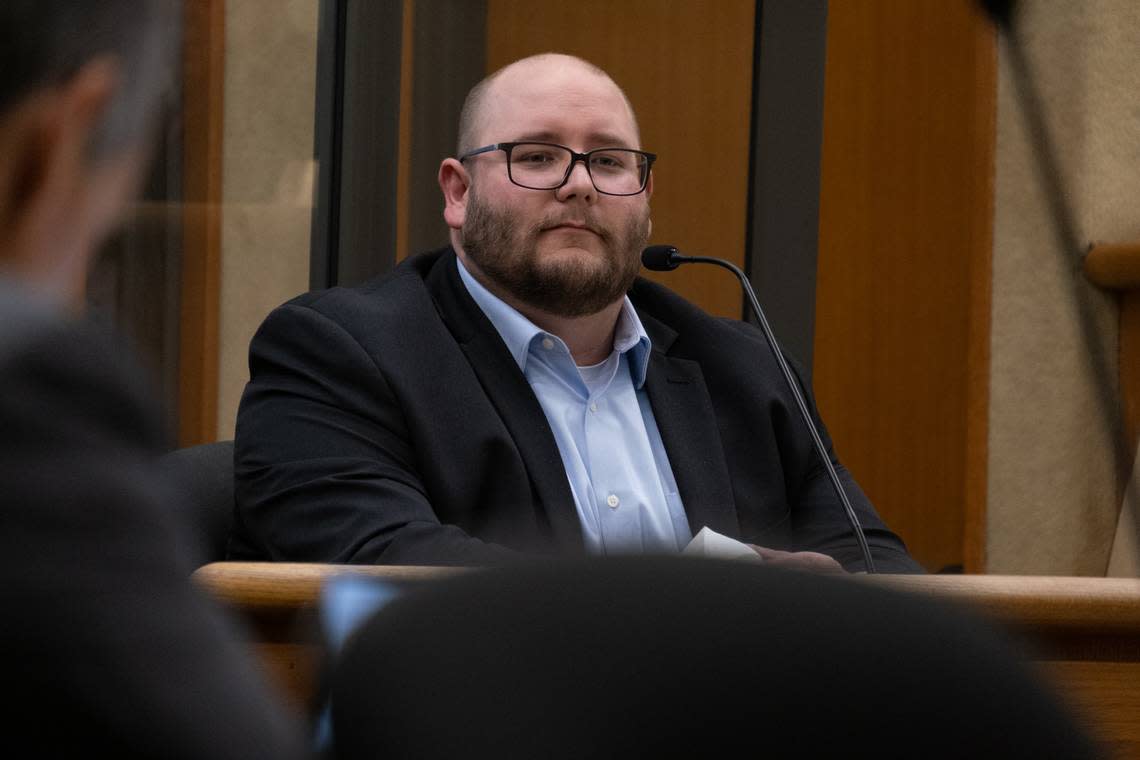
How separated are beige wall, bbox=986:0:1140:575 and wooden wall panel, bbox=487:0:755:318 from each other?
701 mm

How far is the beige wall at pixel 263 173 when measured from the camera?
371 centimetres

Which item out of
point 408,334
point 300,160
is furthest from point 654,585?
point 300,160

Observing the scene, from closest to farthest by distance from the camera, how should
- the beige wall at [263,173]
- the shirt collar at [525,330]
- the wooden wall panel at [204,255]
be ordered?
the shirt collar at [525,330]
the wooden wall panel at [204,255]
the beige wall at [263,173]

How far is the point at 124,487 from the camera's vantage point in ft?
1.67

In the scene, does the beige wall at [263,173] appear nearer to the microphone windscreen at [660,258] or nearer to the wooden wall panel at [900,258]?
the wooden wall panel at [900,258]

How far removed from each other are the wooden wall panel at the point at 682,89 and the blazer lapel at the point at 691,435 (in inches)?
63.3

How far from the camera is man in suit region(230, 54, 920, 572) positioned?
192cm

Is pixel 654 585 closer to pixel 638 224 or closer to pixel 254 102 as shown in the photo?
pixel 638 224

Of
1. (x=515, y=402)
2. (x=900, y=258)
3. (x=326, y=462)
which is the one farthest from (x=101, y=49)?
(x=900, y=258)

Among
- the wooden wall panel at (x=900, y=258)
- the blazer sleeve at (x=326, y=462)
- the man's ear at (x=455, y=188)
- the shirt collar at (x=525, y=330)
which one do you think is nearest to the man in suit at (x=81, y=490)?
the blazer sleeve at (x=326, y=462)

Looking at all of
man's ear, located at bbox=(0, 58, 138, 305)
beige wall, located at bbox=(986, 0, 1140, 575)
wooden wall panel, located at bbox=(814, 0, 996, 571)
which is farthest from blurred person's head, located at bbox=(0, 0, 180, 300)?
wooden wall panel, located at bbox=(814, 0, 996, 571)

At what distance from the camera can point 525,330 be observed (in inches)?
88.2

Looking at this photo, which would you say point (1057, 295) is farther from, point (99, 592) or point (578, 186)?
point (99, 592)

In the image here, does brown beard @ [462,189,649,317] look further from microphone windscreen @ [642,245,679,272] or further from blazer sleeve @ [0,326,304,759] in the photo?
blazer sleeve @ [0,326,304,759]
